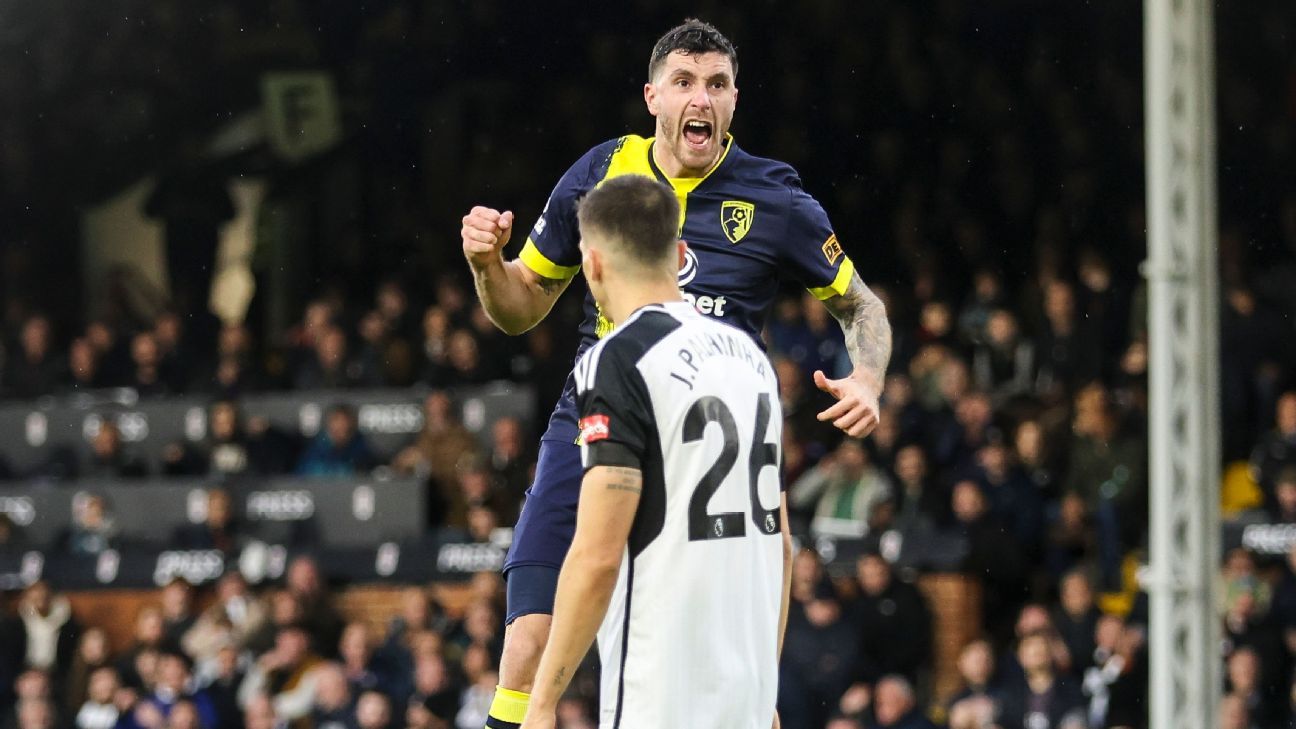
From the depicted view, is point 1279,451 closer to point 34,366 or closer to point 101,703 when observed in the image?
point 101,703

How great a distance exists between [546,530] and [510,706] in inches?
18.7

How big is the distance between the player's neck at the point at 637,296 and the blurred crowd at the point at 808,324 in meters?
8.09

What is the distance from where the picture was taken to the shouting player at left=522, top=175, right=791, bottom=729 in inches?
→ 180

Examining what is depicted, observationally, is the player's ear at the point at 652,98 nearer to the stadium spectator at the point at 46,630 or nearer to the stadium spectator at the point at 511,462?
the stadium spectator at the point at 511,462

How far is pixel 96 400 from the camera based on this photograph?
768 inches

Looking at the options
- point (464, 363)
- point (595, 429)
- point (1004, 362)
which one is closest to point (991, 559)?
point (1004, 362)

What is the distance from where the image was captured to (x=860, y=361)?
561cm

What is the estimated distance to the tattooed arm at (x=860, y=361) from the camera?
17.0 feet

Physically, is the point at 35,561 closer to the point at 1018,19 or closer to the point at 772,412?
the point at 1018,19

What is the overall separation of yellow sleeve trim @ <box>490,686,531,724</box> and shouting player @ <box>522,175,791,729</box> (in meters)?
0.77

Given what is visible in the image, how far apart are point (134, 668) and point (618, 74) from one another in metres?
7.70

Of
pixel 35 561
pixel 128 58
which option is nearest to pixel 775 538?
pixel 35 561

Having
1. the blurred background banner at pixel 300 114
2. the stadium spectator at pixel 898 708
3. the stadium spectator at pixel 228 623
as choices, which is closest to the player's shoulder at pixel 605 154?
the stadium spectator at pixel 898 708

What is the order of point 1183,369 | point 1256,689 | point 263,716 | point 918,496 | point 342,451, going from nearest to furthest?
point 1183,369 → point 1256,689 → point 918,496 → point 263,716 → point 342,451
